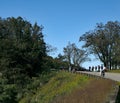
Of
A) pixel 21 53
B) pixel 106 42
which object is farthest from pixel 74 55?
pixel 21 53

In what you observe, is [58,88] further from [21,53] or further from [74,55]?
[74,55]

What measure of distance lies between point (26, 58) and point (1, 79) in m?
7.27

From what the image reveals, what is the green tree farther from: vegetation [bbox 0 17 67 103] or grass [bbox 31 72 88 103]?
grass [bbox 31 72 88 103]

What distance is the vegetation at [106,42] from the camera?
327ft

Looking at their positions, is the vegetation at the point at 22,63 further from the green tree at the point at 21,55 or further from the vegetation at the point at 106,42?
the vegetation at the point at 106,42

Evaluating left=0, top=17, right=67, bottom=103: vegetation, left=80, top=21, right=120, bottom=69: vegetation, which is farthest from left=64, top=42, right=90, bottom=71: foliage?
left=0, top=17, right=67, bottom=103: vegetation

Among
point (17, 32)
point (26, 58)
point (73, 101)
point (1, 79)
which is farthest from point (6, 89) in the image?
point (73, 101)

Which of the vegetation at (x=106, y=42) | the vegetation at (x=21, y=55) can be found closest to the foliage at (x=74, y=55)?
the vegetation at (x=106, y=42)

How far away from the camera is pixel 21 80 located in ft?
214

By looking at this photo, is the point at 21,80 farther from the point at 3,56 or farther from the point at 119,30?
the point at 119,30

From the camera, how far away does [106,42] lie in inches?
3962

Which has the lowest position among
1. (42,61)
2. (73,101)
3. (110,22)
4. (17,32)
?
(73,101)

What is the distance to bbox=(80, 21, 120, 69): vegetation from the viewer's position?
99.8 m

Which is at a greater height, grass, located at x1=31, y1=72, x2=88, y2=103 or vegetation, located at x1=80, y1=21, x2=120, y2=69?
vegetation, located at x1=80, y1=21, x2=120, y2=69
